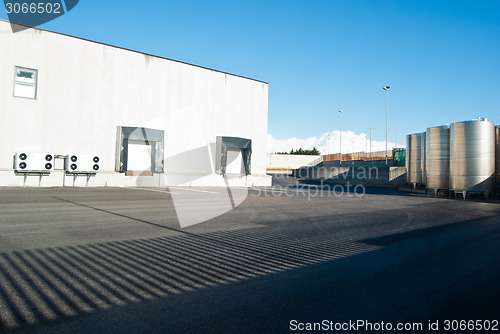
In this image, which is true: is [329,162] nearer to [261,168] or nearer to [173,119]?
[261,168]

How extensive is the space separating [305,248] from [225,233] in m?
1.99

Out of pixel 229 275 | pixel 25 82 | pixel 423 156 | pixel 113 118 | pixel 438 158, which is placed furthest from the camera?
pixel 423 156

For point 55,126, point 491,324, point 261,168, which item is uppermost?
point 55,126

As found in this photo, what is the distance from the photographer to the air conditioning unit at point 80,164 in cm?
1711

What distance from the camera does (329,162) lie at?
56.9 meters

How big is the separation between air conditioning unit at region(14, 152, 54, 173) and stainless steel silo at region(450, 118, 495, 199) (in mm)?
22826

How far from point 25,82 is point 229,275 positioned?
18039mm

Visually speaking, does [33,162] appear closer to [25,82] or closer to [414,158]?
[25,82]

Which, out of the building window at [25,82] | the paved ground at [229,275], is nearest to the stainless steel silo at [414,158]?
the paved ground at [229,275]

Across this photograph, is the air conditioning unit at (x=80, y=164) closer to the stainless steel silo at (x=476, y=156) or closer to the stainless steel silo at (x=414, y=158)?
the stainless steel silo at (x=476, y=156)

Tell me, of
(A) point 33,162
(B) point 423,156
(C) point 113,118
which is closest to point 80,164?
(A) point 33,162

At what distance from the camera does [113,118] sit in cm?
1902

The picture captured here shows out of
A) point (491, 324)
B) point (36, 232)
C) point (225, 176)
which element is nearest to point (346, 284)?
point (491, 324)

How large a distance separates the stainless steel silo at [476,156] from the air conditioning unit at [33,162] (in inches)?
899
